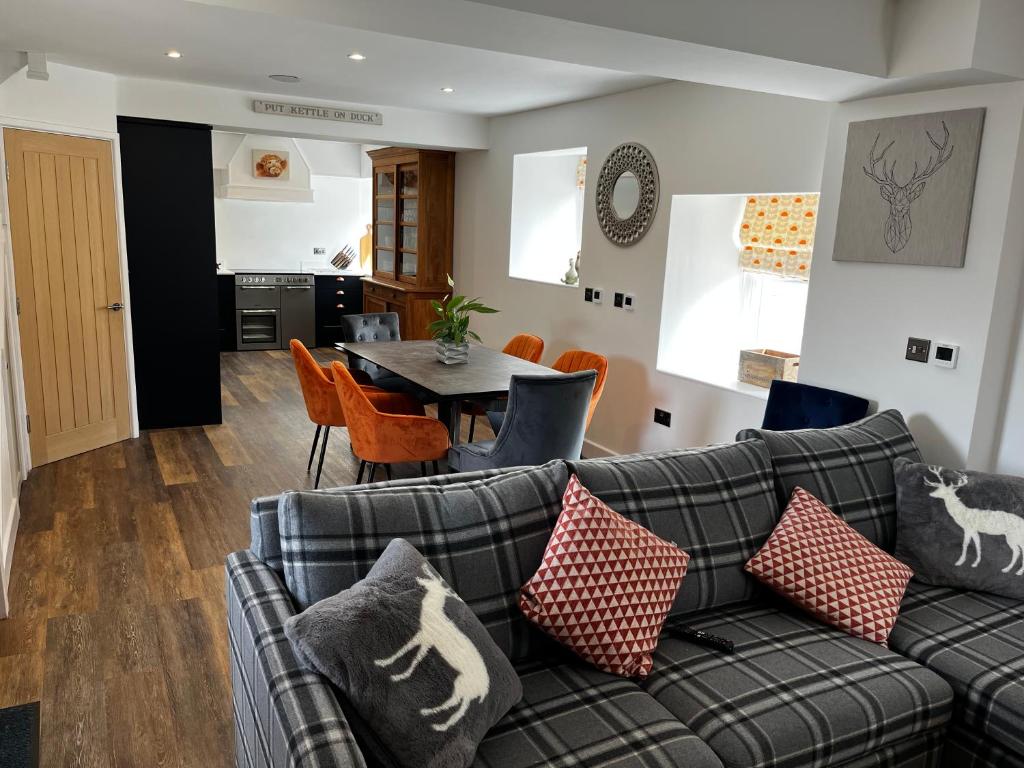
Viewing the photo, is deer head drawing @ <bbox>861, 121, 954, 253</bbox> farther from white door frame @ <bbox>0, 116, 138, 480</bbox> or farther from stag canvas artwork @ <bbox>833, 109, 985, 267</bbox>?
white door frame @ <bbox>0, 116, 138, 480</bbox>

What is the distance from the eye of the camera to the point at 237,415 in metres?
6.22

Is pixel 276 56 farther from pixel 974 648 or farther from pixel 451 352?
pixel 974 648

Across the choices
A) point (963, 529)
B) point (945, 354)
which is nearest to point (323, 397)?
point (945, 354)

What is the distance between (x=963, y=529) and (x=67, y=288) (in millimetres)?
4988

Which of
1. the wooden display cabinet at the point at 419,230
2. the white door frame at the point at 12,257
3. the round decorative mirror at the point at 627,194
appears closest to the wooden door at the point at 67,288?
the white door frame at the point at 12,257

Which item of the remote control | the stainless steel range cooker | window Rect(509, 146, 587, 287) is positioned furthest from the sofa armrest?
the stainless steel range cooker

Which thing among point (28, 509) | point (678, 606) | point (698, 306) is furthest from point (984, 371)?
point (28, 509)

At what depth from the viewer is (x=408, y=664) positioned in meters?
1.56

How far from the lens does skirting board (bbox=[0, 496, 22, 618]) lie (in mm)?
2974

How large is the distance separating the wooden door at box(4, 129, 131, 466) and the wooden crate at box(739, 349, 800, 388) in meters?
4.06

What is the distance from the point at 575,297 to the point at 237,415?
2854mm

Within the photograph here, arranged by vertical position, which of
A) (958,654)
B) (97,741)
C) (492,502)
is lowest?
(97,741)

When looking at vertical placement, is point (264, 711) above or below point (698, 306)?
below

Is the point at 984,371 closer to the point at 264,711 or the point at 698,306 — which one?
the point at 698,306
